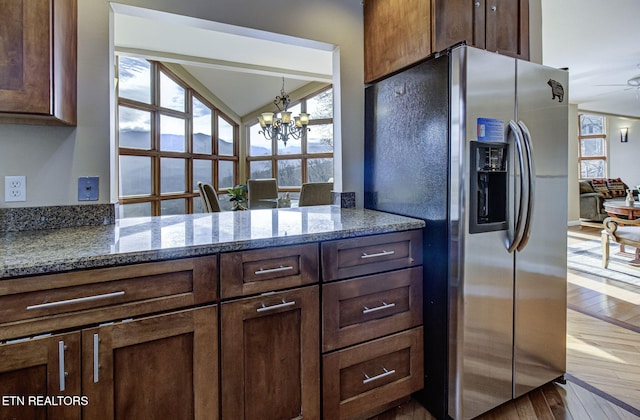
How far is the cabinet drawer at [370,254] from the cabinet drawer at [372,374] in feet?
1.11

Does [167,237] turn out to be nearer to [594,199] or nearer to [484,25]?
[484,25]

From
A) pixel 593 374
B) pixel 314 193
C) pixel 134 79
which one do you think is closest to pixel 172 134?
pixel 134 79

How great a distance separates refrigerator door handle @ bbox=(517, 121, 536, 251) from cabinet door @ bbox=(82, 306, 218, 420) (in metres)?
1.43

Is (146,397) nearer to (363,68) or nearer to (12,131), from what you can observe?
(12,131)

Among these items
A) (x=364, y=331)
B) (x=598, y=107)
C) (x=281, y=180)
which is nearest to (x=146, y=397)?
(x=364, y=331)

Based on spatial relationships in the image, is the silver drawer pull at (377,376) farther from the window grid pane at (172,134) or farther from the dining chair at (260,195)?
the window grid pane at (172,134)

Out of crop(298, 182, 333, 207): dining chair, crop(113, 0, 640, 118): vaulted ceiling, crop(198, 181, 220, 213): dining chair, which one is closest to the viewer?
crop(113, 0, 640, 118): vaulted ceiling

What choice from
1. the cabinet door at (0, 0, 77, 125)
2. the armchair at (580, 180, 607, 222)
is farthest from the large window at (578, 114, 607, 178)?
the cabinet door at (0, 0, 77, 125)

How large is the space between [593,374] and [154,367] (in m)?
2.35

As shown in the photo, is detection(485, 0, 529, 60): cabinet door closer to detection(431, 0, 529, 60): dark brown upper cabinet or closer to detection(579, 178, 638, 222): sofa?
detection(431, 0, 529, 60): dark brown upper cabinet

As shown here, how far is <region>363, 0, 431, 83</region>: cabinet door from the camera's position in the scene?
1671mm

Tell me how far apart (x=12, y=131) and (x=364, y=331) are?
180 centimetres

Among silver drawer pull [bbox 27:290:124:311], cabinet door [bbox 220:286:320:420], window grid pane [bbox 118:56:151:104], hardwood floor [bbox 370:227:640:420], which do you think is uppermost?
window grid pane [bbox 118:56:151:104]

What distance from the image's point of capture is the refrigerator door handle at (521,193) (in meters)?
1.52
